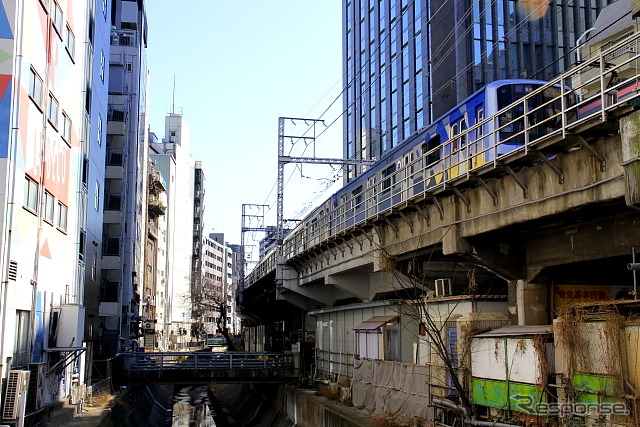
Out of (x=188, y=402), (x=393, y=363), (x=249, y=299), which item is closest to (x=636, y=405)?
(x=393, y=363)

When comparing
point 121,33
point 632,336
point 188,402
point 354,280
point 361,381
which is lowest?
point 188,402

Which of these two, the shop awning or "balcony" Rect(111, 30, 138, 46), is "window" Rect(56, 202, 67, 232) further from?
"balcony" Rect(111, 30, 138, 46)

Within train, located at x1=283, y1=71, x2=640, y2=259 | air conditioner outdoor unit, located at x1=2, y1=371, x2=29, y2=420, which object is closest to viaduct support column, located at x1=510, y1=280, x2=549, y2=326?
train, located at x1=283, y1=71, x2=640, y2=259

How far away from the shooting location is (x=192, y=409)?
180 ft

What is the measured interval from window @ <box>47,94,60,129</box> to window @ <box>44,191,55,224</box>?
239 cm

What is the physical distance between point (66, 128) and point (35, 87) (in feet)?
15.7

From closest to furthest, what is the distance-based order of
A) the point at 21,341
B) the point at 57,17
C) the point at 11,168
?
the point at 11,168, the point at 21,341, the point at 57,17

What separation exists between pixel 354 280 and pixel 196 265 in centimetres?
10843

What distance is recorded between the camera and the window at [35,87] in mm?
19516

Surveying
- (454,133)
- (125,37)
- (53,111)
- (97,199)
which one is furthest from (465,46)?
(53,111)

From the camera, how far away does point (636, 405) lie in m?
9.95

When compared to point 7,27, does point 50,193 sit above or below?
below

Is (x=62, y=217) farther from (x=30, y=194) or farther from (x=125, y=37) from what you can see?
(x=125, y=37)

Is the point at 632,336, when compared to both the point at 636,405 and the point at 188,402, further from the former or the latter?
the point at 188,402
